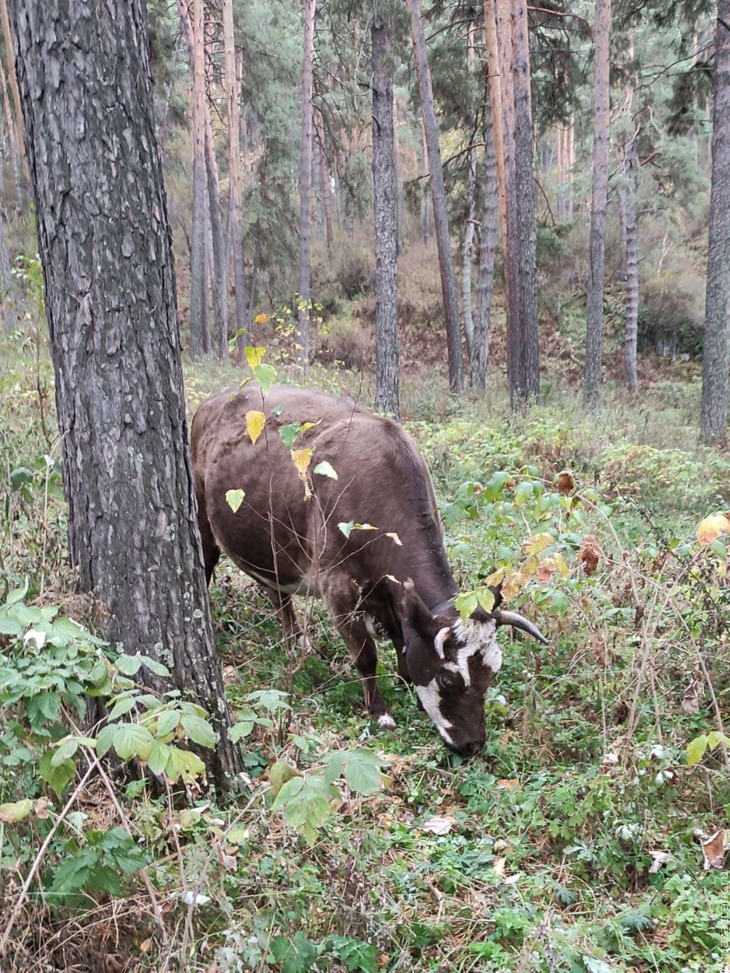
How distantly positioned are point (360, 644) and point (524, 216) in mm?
11794

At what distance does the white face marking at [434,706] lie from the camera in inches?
178

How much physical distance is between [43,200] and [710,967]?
4116 mm

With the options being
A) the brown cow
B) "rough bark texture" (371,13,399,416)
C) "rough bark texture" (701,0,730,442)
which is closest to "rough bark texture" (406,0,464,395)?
"rough bark texture" (371,13,399,416)

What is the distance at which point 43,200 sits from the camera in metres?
3.21

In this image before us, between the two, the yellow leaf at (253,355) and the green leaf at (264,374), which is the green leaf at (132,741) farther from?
the yellow leaf at (253,355)

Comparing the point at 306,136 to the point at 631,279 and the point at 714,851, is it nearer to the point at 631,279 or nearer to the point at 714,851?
the point at 631,279

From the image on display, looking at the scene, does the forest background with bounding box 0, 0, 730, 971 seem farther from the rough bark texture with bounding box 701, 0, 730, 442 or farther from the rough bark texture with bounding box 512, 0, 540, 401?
the rough bark texture with bounding box 512, 0, 540, 401

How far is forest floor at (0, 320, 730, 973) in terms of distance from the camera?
259 cm

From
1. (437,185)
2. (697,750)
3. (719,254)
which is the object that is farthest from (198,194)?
(697,750)

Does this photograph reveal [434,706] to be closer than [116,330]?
No

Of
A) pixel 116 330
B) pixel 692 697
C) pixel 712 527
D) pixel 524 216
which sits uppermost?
pixel 524 216

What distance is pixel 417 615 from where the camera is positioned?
451 cm

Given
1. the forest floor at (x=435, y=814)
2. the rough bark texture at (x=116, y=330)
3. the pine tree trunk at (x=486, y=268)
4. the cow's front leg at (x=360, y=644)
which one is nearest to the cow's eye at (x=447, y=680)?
the forest floor at (x=435, y=814)

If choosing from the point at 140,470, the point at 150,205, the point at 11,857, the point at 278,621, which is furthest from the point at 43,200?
the point at 278,621
